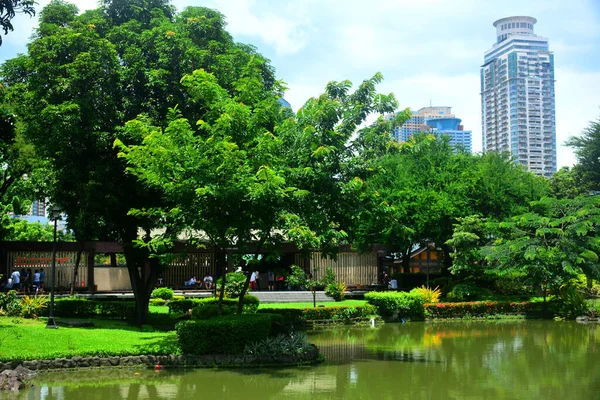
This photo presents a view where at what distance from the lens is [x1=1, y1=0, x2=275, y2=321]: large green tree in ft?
63.1

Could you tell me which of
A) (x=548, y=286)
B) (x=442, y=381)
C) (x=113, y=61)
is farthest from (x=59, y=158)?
(x=548, y=286)

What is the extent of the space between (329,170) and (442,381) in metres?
6.58

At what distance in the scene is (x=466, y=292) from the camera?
29703 millimetres

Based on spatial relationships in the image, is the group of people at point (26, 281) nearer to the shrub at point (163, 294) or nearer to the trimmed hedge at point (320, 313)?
the shrub at point (163, 294)

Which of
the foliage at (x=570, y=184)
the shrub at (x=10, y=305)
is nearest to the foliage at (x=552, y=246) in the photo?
the foliage at (x=570, y=184)

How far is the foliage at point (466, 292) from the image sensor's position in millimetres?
29531

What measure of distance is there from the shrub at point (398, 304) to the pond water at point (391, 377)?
6.92 meters

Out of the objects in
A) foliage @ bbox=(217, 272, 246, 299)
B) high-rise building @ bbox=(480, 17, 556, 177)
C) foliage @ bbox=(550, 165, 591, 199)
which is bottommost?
foliage @ bbox=(217, 272, 246, 299)

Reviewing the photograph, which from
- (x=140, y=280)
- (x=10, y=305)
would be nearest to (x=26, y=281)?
(x=10, y=305)

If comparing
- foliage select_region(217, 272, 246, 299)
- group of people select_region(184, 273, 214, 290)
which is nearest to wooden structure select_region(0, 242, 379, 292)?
group of people select_region(184, 273, 214, 290)

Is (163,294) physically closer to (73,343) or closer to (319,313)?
(319,313)

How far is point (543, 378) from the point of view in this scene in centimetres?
1354

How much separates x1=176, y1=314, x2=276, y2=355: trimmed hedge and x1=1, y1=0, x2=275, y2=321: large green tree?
5.23m

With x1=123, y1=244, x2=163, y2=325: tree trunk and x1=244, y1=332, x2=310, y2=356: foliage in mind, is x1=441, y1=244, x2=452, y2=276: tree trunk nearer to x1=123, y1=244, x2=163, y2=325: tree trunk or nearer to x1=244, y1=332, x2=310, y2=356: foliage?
x1=123, y1=244, x2=163, y2=325: tree trunk
